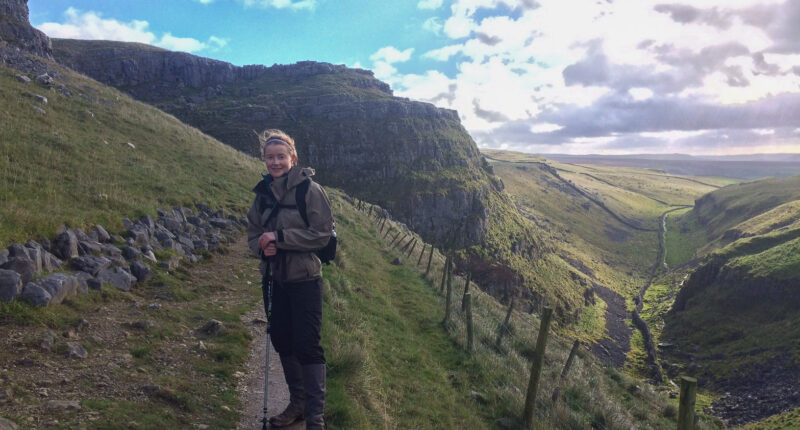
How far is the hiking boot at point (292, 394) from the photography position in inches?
221

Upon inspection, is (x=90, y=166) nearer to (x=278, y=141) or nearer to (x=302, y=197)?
(x=278, y=141)

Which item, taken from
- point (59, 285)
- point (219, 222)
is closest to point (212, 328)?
point (59, 285)

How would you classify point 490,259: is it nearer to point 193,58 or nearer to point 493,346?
point 493,346

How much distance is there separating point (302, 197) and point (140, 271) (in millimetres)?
7794

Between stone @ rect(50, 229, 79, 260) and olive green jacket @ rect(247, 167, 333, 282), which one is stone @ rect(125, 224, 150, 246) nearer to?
stone @ rect(50, 229, 79, 260)

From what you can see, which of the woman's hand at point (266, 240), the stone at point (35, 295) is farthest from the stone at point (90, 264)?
the woman's hand at point (266, 240)

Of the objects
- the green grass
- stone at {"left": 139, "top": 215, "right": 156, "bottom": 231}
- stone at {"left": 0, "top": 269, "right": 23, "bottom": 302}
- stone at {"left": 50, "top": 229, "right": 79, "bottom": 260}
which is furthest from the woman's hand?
stone at {"left": 139, "top": 215, "right": 156, "bottom": 231}

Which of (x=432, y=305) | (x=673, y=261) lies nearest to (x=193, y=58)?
(x=432, y=305)

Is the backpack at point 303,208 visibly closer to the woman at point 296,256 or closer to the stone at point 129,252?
the woman at point 296,256

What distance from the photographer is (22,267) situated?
7.58 meters

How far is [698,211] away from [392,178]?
537 feet

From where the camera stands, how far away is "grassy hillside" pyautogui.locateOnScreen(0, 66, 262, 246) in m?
10.8

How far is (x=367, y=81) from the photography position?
171m

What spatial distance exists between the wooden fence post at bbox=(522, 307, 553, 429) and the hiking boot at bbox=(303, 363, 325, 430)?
6787 mm
